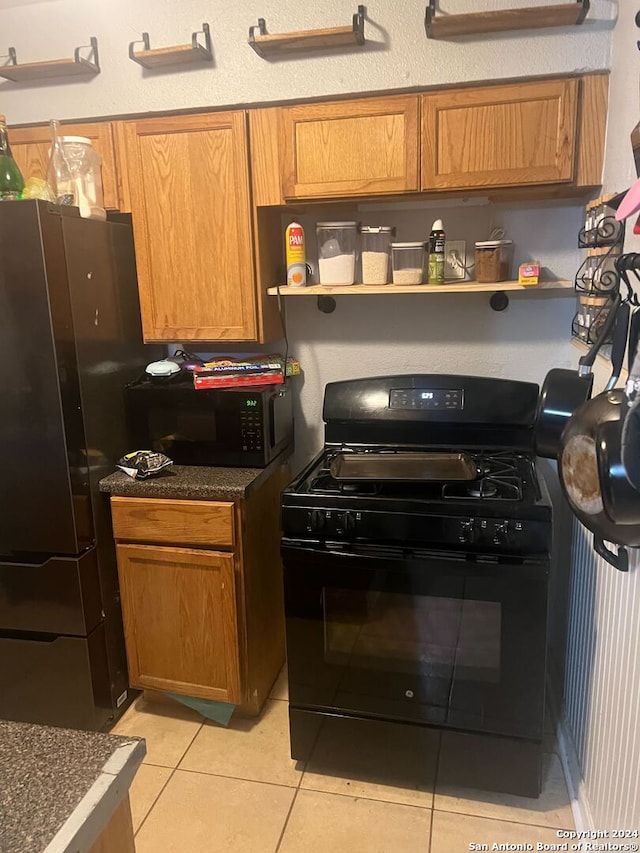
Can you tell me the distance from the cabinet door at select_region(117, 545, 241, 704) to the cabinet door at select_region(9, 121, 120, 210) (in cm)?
118

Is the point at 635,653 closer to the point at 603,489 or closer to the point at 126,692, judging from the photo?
the point at 603,489

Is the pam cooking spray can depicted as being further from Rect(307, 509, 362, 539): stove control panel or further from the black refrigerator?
Rect(307, 509, 362, 539): stove control panel

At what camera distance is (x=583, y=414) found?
40.4 inches

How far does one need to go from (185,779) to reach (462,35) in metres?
2.33

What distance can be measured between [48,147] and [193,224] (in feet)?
1.88

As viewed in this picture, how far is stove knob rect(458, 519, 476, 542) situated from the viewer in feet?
5.41

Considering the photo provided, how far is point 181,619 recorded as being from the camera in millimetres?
2064

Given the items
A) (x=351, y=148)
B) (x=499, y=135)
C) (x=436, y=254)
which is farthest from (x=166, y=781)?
(x=499, y=135)

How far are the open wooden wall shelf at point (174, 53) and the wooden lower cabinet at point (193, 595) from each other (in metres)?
1.35

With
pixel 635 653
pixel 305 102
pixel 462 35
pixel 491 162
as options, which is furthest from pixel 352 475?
pixel 462 35

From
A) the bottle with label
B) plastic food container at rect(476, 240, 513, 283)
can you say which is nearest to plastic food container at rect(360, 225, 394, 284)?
the bottle with label

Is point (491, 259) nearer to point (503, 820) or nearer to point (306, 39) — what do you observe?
point (306, 39)

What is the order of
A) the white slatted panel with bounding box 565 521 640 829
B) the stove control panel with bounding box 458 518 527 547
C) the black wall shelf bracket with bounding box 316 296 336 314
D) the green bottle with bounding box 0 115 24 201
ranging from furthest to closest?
1. the black wall shelf bracket with bounding box 316 296 336 314
2. the green bottle with bounding box 0 115 24 201
3. the stove control panel with bounding box 458 518 527 547
4. the white slatted panel with bounding box 565 521 640 829

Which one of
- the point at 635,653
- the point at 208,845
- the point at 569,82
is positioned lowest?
the point at 208,845
